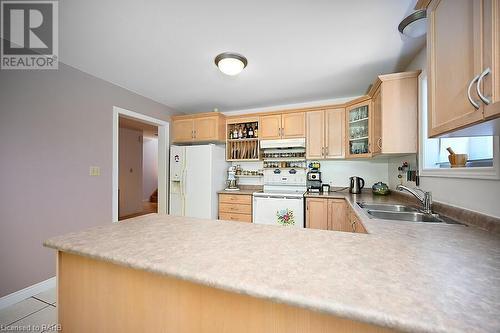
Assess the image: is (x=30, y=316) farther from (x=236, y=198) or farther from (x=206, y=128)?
(x=206, y=128)

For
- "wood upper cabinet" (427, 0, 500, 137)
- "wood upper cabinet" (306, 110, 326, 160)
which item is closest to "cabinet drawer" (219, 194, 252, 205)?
"wood upper cabinet" (306, 110, 326, 160)

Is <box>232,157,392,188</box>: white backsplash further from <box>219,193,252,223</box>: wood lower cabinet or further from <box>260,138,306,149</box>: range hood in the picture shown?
<box>219,193,252,223</box>: wood lower cabinet

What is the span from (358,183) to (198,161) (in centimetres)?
260

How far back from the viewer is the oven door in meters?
2.89

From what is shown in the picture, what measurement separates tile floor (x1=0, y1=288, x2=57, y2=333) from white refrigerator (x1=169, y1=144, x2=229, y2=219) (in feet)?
5.96

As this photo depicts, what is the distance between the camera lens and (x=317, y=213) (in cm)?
279

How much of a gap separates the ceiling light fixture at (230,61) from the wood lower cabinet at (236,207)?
1929 mm

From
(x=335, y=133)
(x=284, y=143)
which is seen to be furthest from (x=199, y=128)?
(x=335, y=133)

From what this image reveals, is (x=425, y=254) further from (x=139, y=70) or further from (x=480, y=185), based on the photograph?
(x=139, y=70)

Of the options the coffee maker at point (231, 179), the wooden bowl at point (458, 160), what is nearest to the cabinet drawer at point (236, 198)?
the coffee maker at point (231, 179)

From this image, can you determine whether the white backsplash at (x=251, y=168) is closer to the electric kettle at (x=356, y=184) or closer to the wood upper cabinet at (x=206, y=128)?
the wood upper cabinet at (x=206, y=128)

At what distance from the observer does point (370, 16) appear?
151 centimetres

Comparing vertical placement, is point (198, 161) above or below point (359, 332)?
above

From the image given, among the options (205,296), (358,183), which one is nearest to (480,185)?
(205,296)
